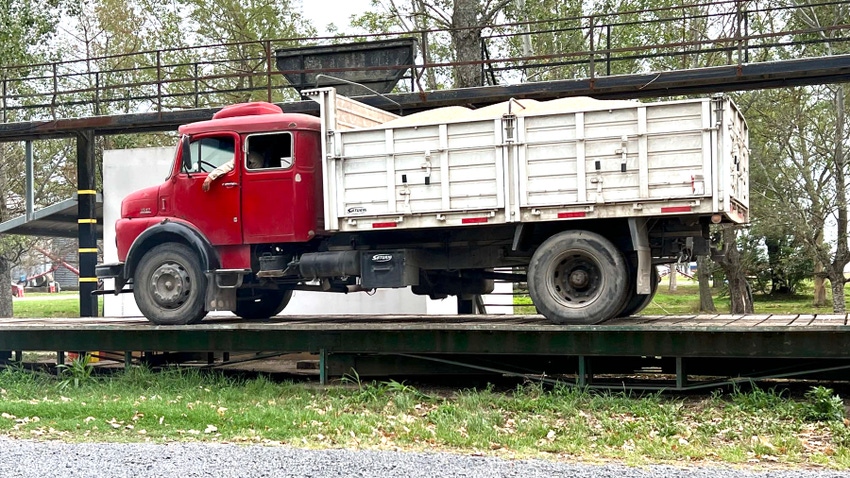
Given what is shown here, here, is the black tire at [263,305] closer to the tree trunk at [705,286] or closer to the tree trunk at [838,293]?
the tree trunk at [838,293]

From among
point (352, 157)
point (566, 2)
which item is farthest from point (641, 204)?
point (566, 2)

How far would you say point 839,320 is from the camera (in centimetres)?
988

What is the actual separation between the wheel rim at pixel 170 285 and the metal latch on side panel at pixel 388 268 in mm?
2357

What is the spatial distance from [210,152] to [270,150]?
2.77 ft

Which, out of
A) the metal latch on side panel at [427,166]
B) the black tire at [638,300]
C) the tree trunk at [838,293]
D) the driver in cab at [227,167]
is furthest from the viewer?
the tree trunk at [838,293]

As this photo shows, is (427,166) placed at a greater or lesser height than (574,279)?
greater

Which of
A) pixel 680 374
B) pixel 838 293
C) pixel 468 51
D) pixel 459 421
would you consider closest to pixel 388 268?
pixel 459 421

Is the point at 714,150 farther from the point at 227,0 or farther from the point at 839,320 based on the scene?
the point at 227,0

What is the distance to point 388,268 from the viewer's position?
10836 mm

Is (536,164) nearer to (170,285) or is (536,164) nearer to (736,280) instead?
(170,285)

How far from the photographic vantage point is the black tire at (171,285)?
11578 millimetres

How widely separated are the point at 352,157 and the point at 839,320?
18.5 ft

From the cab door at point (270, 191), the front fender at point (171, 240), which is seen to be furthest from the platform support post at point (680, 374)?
the front fender at point (171, 240)

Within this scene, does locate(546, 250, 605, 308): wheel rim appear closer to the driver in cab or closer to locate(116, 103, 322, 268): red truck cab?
locate(116, 103, 322, 268): red truck cab
